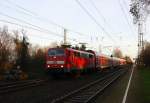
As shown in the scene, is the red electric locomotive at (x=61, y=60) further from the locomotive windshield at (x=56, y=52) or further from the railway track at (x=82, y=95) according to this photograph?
the railway track at (x=82, y=95)

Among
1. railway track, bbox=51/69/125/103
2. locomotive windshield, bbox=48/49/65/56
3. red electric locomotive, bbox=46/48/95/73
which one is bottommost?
railway track, bbox=51/69/125/103

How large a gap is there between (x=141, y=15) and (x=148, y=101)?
4718mm

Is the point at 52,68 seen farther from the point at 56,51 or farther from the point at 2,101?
the point at 2,101

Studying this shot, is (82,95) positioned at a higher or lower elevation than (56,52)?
lower

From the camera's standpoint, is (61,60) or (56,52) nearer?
(61,60)

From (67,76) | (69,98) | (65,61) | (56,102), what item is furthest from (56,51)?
(56,102)

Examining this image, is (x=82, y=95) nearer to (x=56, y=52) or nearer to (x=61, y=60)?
(x=61, y=60)

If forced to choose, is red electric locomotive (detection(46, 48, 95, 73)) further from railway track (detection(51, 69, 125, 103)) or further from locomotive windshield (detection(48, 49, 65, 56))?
railway track (detection(51, 69, 125, 103))

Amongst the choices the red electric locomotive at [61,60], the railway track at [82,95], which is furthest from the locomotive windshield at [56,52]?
the railway track at [82,95]

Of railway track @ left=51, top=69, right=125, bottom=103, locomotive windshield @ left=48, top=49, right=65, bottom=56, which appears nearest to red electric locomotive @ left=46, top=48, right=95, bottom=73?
locomotive windshield @ left=48, top=49, right=65, bottom=56

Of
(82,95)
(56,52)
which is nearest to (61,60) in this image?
(56,52)

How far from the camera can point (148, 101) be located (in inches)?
641

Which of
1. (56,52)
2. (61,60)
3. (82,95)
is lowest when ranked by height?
(82,95)

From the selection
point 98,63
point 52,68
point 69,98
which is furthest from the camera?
point 98,63
